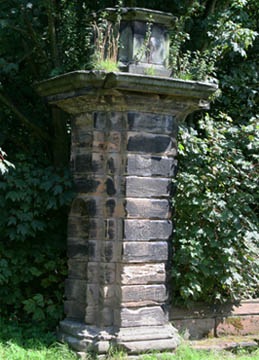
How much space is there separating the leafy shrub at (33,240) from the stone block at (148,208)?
76cm

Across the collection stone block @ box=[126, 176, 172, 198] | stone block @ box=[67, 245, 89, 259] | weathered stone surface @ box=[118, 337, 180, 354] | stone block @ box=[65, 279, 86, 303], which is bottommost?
weathered stone surface @ box=[118, 337, 180, 354]

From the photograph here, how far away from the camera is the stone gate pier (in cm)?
640

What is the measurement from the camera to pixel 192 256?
693 centimetres

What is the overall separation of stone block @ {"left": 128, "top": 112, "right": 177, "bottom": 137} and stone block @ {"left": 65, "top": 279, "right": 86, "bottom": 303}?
1796 mm

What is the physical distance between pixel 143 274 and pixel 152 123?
161 cm

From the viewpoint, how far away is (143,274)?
652 cm

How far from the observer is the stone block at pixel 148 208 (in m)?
6.46

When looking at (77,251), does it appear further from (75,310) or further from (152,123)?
(152,123)

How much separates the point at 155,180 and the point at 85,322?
5.56 ft

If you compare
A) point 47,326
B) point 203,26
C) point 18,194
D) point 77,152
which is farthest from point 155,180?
point 203,26

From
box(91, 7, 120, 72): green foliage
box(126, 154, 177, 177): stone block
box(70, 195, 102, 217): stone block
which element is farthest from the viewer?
box(70, 195, 102, 217): stone block

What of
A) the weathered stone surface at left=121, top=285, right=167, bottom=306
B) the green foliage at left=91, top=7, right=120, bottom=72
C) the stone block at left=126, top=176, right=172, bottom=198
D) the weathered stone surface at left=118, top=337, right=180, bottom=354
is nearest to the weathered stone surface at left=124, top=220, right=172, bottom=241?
the stone block at left=126, top=176, right=172, bottom=198

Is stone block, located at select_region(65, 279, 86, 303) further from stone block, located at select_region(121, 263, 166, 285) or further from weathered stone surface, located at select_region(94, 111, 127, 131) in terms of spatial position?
weathered stone surface, located at select_region(94, 111, 127, 131)

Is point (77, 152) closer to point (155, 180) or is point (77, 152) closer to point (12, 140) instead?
point (155, 180)
